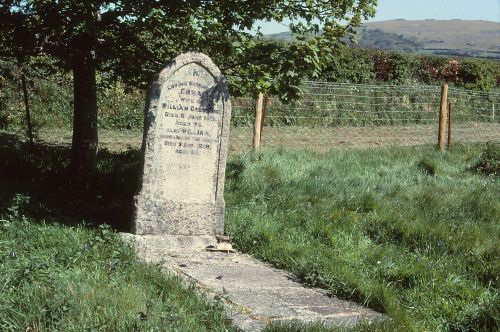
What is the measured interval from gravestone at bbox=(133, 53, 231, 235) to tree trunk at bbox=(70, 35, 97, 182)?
217 centimetres

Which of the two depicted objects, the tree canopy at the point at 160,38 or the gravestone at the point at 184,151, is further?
the tree canopy at the point at 160,38

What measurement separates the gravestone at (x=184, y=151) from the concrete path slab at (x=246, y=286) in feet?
0.64

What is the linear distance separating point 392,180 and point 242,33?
11.3 ft

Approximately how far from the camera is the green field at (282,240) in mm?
4488

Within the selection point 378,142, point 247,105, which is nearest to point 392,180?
point 378,142

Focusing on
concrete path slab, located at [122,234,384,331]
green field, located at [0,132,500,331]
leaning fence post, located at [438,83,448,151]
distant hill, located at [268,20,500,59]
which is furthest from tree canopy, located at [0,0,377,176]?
distant hill, located at [268,20,500,59]

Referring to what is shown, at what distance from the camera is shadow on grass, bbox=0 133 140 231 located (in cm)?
719

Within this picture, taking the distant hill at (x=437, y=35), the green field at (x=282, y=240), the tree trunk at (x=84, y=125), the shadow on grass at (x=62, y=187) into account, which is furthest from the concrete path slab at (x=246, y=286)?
the distant hill at (x=437, y=35)

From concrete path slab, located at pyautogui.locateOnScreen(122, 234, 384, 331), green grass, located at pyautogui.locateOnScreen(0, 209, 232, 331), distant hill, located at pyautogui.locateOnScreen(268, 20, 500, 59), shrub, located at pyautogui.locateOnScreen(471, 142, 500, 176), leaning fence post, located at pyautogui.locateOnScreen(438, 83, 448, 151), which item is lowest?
concrete path slab, located at pyautogui.locateOnScreen(122, 234, 384, 331)

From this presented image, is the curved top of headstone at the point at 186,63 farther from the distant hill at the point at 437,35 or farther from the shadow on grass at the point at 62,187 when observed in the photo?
the distant hill at the point at 437,35

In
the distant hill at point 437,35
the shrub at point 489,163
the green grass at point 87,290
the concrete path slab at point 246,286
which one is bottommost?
the concrete path slab at point 246,286

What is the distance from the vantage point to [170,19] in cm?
768

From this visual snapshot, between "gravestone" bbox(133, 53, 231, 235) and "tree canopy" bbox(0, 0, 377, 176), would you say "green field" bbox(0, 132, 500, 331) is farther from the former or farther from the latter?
"tree canopy" bbox(0, 0, 377, 176)

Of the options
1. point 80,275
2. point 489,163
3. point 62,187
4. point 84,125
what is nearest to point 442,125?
point 489,163
